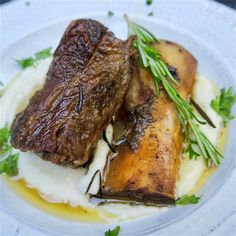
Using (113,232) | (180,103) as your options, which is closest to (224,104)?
(180,103)

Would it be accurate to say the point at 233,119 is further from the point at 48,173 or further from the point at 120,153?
the point at 48,173

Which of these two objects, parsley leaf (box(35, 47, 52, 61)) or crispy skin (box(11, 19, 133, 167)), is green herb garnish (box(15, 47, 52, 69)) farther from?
crispy skin (box(11, 19, 133, 167))

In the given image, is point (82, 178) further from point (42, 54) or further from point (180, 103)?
point (42, 54)

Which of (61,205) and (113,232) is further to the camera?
(61,205)

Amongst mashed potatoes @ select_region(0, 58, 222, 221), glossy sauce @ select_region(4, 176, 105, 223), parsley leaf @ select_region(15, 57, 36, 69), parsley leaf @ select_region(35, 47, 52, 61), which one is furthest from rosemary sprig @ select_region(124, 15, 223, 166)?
parsley leaf @ select_region(15, 57, 36, 69)

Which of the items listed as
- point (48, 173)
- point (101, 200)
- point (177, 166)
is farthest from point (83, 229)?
point (177, 166)

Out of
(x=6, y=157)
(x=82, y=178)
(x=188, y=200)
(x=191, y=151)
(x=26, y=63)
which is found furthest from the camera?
(x=26, y=63)

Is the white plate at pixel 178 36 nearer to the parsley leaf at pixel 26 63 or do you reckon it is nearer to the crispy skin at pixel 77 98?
the parsley leaf at pixel 26 63
